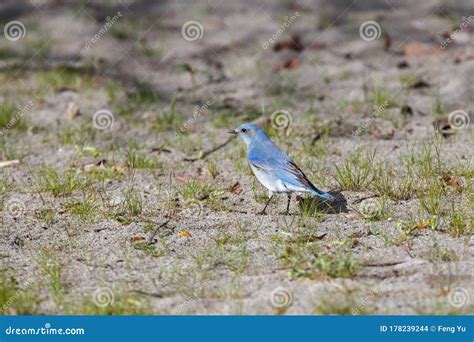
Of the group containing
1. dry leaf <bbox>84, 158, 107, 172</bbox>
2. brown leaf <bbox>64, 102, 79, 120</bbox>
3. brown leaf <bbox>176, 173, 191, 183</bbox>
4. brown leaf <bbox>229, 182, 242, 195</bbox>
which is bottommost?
brown leaf <bbox>229, 182, 242, 195</bbox>

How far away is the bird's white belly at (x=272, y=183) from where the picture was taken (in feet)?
16.6

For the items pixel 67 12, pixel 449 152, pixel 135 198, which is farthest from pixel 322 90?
pixel 67 12

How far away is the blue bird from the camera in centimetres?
499

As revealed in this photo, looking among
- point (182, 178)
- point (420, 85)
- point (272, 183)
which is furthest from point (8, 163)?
point (420, 85)

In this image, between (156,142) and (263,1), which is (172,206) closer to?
(156,142)

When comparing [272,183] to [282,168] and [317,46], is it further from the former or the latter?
[317,46]

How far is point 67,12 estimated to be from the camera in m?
9.09

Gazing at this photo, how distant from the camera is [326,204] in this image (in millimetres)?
5285

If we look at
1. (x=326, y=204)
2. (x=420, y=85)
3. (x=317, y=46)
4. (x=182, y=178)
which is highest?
(x=317, y=46)

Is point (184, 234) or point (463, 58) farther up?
point (463, 58)

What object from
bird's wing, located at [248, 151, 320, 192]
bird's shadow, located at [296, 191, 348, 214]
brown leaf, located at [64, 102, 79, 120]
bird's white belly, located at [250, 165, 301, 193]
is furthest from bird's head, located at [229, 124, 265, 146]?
brown leaf, located at [64, 102, 79, 120]

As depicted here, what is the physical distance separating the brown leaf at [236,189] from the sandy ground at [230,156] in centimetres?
1

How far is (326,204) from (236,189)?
27.0 inches

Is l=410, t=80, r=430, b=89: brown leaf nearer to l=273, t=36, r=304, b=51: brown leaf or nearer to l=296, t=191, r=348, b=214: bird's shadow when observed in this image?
l=273, t=36, r=304, b=51: brown leaf
